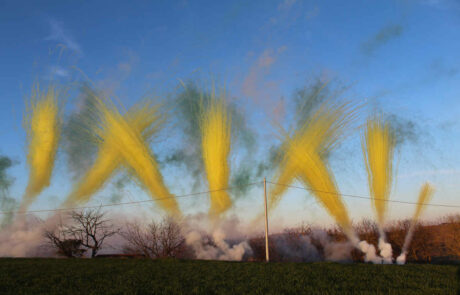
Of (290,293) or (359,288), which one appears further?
(359,288)

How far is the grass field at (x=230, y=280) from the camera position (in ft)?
67.3

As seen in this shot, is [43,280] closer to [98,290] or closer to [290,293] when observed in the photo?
[98,290]

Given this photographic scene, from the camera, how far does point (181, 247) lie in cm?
6319

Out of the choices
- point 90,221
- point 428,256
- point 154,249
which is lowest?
point 428,256

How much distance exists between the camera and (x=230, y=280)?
80.5 ft

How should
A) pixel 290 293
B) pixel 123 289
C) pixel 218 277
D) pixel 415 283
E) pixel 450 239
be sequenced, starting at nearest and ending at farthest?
pixel 290 293 < pixel 123 289 < pixel 415 283 < pixel 218 277 < pixel 450 239

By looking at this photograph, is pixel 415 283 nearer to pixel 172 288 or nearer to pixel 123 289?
pixel 172 288

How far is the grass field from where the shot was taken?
20.5 m

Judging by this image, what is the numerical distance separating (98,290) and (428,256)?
70821 millimetres

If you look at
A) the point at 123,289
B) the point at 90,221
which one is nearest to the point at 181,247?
the point at 90,221

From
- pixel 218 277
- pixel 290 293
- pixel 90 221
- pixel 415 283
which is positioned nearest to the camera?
pixel 290 293

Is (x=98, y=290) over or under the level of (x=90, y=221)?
under

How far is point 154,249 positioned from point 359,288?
48.1m

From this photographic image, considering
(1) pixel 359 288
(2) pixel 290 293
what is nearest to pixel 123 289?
(2) pixel 290 293
